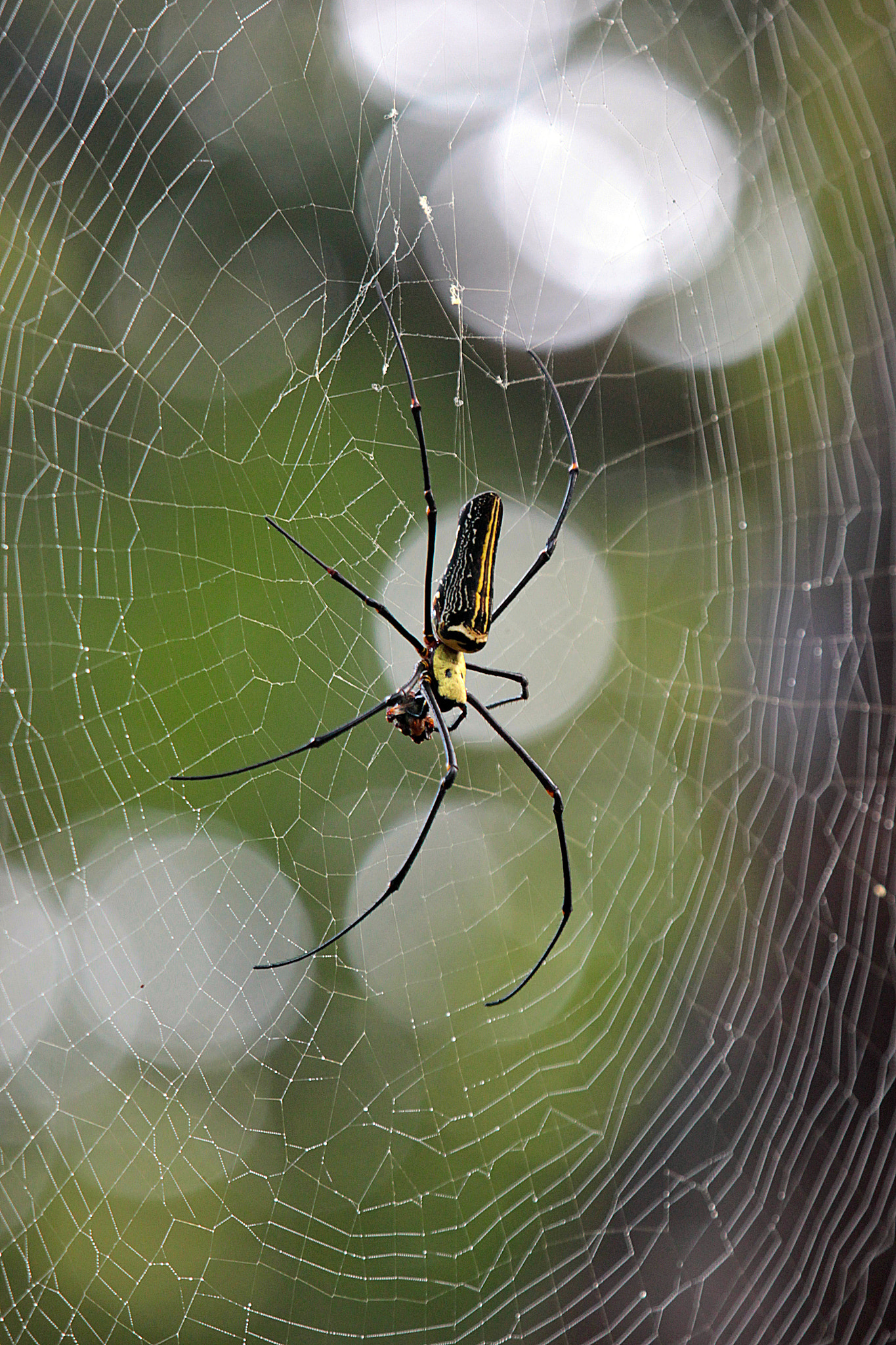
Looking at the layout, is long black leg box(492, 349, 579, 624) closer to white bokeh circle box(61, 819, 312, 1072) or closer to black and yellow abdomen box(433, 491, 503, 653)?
black and yellow abdomen box(433, 491, 503, 653)

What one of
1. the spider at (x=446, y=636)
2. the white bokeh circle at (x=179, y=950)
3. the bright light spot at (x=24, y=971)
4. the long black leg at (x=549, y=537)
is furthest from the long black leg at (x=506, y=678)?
the bright light spot at (x=24, y=971)

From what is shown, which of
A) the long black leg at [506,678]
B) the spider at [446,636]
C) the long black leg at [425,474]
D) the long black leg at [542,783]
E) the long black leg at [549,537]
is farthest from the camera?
the long black leg at [506,678]

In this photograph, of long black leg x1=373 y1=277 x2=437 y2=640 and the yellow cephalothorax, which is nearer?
long black leg x1=373 y1=277 x2=437 y2=640

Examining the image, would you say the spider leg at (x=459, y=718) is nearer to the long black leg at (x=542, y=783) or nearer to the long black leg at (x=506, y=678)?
the long black leg at (x=542, y=783)

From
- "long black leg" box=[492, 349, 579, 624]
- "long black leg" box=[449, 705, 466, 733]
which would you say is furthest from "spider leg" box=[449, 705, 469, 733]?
"long black leg" box=[492, 349, 579, 624]

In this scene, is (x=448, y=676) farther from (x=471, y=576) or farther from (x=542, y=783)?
(x=542, y=783)

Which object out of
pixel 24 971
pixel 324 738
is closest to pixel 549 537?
pixel 324 738

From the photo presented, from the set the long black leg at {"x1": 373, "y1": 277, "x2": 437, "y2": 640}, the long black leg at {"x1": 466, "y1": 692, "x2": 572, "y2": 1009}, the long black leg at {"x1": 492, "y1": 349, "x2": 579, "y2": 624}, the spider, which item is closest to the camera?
the long black leg at {"x1": 373, "y1": 277, "x2": 437, "y2": 640}
